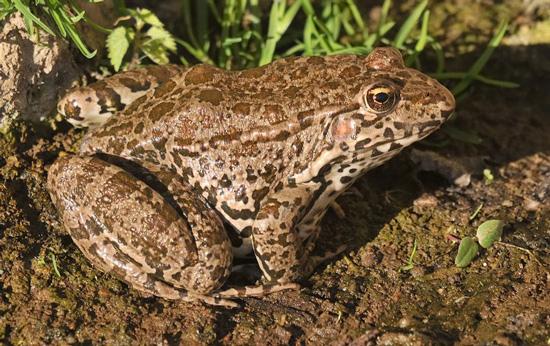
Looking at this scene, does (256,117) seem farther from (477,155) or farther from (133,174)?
(477,155)

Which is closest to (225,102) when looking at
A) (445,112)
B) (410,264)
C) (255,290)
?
(255,290)

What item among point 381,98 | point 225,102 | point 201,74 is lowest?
point 381,98

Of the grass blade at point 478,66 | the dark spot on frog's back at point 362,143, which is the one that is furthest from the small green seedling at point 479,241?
the grass blade at point 478,66

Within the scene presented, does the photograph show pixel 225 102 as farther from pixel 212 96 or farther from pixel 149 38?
pixel 149 38

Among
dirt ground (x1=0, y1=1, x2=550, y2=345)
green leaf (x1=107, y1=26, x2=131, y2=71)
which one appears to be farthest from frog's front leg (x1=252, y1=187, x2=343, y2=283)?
green leaf (x1=107, y1=26, x2=131, y2=71)

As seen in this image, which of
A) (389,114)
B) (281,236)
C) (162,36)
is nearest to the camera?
(389,114)

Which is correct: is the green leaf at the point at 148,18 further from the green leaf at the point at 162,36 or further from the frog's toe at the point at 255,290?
the frog's toe at the point at 255,290

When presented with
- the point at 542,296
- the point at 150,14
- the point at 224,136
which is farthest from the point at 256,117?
the point at 542,296

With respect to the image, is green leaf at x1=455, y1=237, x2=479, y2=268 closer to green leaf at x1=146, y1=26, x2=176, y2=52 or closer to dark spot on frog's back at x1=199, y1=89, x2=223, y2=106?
dark spot on frog's back at x1=199, y1=89, x2=223, y2=106
